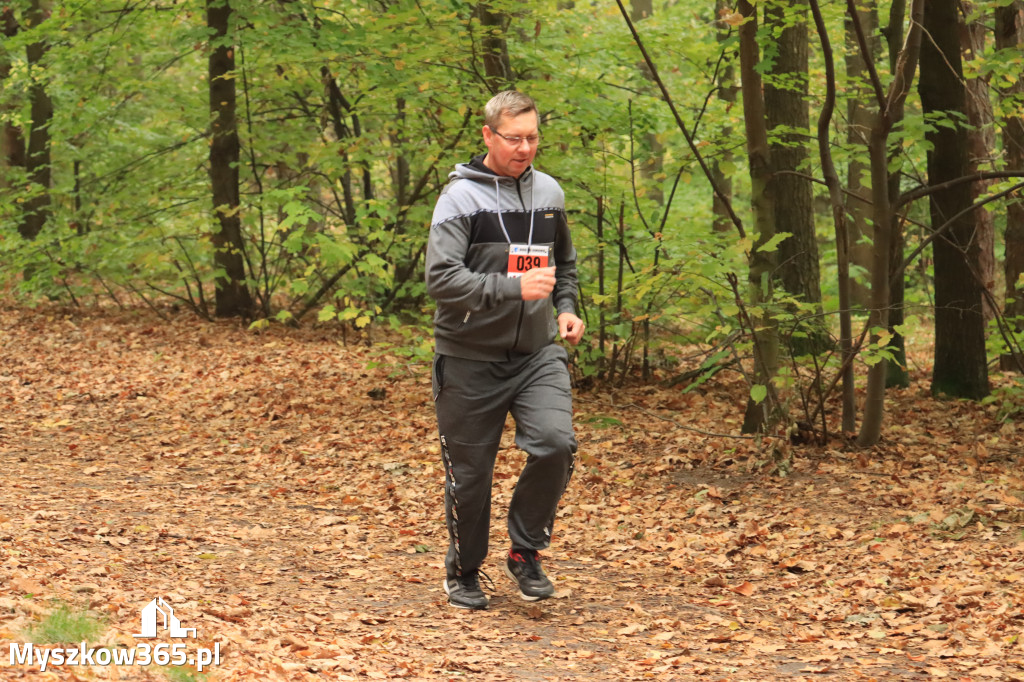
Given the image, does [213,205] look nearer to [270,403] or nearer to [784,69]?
[270,403]

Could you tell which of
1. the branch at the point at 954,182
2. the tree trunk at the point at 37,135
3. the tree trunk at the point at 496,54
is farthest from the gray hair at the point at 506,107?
the tree trunk at the point at 37,135

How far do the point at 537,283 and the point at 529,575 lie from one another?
56.7 inches

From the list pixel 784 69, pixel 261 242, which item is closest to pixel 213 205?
pixel 261 242

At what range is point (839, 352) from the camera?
22.8 ft

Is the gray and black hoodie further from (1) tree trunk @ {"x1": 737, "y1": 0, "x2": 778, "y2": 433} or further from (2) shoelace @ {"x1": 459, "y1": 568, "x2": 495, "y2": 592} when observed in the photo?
(1) tree trunk @ {"x1": 737, "y1": 0, "x2": 778, "y2": 433}

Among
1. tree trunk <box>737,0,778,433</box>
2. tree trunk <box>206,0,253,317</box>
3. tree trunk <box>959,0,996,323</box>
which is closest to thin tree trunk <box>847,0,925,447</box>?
tree trunk <box>737,0,778,433</box>

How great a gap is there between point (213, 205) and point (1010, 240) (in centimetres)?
981

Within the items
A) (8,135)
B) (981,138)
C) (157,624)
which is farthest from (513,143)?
(8,135)

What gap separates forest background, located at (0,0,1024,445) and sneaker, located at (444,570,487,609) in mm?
2657

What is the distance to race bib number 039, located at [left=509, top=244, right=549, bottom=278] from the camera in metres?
4.03

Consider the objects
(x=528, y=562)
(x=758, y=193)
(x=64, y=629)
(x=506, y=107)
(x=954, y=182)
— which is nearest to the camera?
(x=64, y=629)

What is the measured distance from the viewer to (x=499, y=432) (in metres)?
4.24

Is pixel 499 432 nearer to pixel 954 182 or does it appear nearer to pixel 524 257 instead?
pixel 524 257

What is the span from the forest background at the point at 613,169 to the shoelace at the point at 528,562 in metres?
2.52
